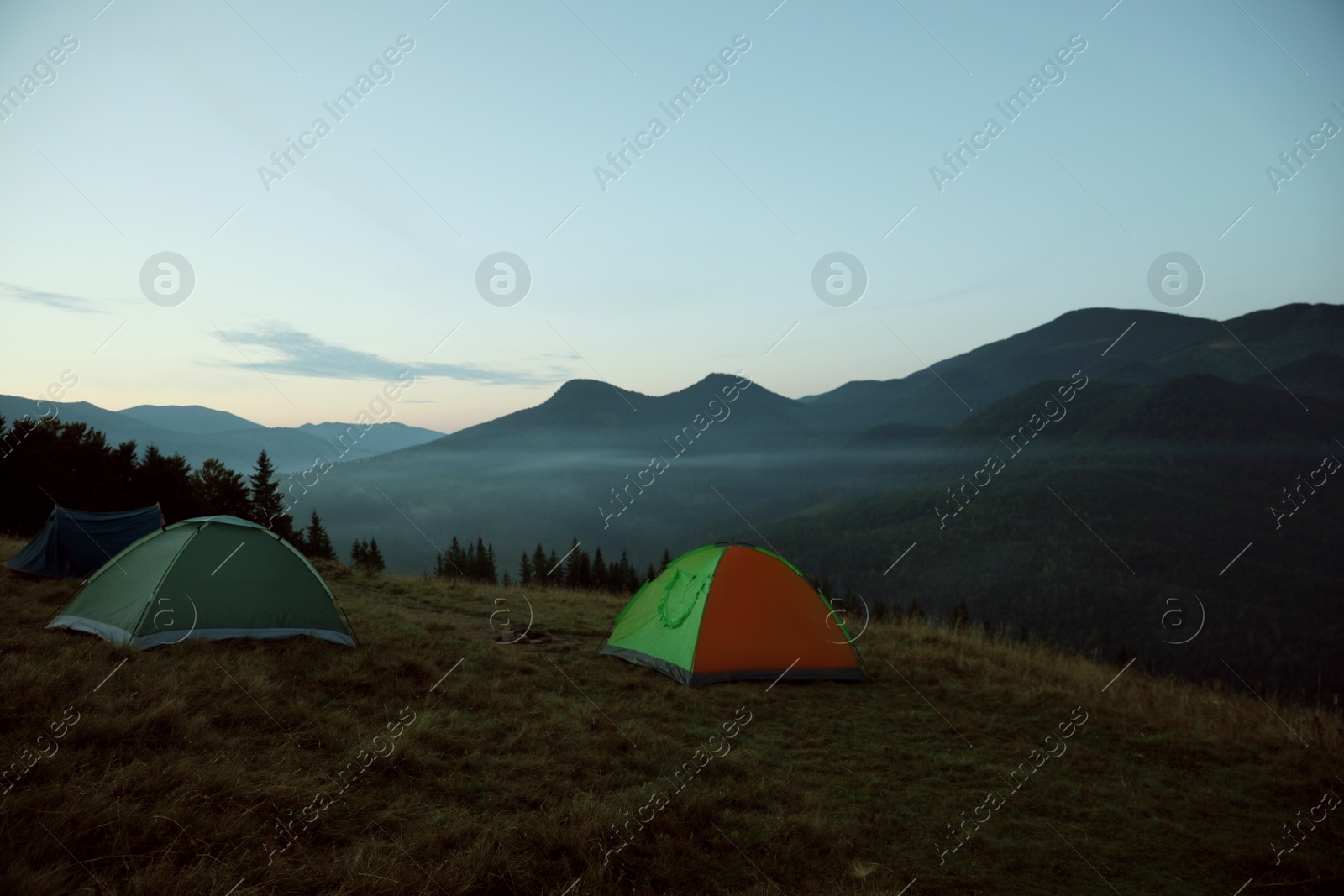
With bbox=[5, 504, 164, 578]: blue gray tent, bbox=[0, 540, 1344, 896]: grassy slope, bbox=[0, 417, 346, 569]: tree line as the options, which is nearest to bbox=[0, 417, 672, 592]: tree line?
bbox=[0, 417, 346, 569]: tree line

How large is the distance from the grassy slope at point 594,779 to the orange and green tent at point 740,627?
36 cm

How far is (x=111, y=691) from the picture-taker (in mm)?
5781

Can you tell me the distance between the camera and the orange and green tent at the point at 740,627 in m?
9.41

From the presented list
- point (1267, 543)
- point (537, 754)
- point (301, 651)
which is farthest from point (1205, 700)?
point (1267, 543)

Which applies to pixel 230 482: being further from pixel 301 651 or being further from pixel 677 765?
pixel 677 765

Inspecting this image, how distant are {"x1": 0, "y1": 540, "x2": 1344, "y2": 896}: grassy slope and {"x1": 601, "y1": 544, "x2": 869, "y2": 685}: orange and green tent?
0.36 metres

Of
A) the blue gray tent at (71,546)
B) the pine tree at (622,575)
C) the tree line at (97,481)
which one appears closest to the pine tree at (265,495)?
the tree line at (97,481)

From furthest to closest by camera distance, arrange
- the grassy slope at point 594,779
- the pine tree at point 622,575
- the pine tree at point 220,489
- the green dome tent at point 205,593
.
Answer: the pine tree at point 622,575
the pine tree at point 220,489
the green dome tent at point 205,593
the grassy slope at point 594,779

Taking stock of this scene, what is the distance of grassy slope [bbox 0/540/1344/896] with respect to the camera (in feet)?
12.5

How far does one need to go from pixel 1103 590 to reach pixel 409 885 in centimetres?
16103

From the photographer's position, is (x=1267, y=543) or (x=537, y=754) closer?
(x=537, y=754)

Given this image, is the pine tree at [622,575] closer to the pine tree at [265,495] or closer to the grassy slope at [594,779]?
the pine tree at [265,495]

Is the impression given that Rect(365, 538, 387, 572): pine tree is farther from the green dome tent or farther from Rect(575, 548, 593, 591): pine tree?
Rect(575, 548, 593, 591): pine tree

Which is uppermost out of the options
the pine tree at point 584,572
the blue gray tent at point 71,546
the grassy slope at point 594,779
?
the blue gray tent at point 71,546
